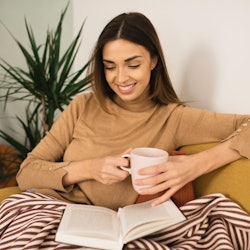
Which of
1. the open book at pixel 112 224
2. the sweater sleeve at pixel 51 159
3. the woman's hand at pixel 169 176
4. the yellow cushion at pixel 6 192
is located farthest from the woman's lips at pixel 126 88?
the yellow cushion at pixel 6 192

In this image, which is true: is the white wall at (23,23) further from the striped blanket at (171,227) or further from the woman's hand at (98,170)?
the striped blanket at (171,227)

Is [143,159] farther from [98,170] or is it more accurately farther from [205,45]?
[205,45]

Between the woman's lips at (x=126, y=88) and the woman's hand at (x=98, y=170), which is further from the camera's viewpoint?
the woman's lips at (x=126, y=88)

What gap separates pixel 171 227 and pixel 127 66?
0.60 meters

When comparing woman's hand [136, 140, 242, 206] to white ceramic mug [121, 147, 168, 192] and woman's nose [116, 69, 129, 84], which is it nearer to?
white ceramic mug [121, 147, 168, 192]

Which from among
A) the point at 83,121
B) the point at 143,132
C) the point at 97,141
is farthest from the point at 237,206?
the point at 83,121

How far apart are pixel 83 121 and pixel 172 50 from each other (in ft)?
1.96

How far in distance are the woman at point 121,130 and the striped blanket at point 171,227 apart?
118mm

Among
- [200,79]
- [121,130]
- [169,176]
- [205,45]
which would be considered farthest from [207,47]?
[169,176]

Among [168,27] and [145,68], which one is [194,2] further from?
[145,68]

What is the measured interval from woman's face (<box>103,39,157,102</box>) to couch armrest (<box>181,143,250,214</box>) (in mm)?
358

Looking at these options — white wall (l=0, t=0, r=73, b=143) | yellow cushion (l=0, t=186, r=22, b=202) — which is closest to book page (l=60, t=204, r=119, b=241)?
yellow cushion (l=0, t=186, r=22, b=202)

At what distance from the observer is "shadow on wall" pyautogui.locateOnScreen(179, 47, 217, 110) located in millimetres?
1336

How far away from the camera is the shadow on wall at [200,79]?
1.34 m
